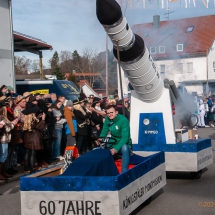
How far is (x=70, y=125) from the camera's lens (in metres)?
13.1

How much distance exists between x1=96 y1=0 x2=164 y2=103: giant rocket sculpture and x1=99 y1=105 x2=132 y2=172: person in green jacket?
1.65 metres

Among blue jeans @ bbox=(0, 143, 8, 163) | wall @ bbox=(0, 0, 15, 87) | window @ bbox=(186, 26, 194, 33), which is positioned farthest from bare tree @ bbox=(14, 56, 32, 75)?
blue jeans @ bbox=(0, 143, 8, 163)

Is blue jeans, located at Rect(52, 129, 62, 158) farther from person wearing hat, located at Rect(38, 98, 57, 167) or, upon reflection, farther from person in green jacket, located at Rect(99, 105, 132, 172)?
person in green jacket, located at Rect(99, 105, 132, 172)

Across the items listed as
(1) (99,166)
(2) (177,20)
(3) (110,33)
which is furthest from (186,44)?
(1) (99,166)

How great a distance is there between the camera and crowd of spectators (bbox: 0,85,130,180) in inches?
423

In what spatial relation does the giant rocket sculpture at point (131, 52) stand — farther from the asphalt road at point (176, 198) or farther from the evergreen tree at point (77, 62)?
the evergreen tree at point (77, 62)

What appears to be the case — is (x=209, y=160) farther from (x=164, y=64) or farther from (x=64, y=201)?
(x=64, y=201)

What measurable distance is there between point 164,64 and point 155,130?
2.92 meters

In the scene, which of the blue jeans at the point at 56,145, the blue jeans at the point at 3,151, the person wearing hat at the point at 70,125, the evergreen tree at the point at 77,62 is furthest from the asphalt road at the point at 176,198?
the evergreen tree at the point at 77,62

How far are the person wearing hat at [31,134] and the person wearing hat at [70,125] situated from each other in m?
1.93

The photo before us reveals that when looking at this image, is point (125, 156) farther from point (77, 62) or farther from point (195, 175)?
point (77, 62)

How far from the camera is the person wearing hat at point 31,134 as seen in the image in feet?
35.9

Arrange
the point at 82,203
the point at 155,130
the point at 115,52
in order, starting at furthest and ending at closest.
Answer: the point at 155,130 → the point at 115,52 → the point at 82,203

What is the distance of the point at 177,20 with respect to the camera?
13609mm
